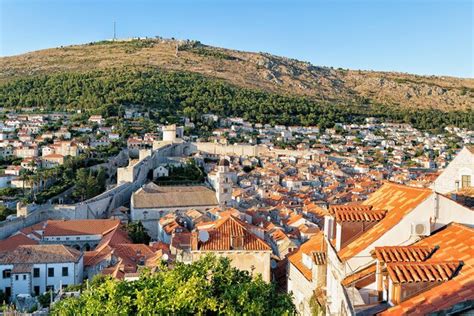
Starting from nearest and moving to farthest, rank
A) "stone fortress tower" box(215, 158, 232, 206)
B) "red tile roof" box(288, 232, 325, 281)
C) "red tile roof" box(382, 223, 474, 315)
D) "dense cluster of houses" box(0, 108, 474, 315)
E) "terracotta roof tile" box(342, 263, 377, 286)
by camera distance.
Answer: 1. "red tile roof" box(382, 223, 474, 315)
2. "dense cluster of houses" box(0, 108, 474, 315)
3. "terracotta roof tile" box(342, 263, 377, 286)
4. "red tile roof" box(288, 232, 325, 281)
5. "stone fortress tower" box(215, 158, 232, 206)

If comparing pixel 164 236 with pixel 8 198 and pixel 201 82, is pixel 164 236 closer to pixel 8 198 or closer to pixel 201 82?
pixel 8 198

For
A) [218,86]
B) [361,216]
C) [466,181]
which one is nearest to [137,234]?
[466,181]

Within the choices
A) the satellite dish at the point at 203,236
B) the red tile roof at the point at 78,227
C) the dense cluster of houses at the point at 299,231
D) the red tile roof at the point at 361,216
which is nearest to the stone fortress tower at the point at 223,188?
the dense cluster of houses at the point at 299,231

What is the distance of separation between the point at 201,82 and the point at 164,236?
75813 mm

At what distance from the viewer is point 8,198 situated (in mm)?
40719

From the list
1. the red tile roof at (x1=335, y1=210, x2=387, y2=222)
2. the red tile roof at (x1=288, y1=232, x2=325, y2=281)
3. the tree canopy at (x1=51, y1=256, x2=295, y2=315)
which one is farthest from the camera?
the red tile roof at (x1=288, y1=232, x2=325, y2=281)

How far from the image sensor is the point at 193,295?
7.72 meters

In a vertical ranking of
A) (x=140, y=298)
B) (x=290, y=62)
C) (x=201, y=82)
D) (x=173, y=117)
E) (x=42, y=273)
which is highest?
(x=290, y=62)

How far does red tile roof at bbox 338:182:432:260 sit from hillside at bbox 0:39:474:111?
106870 mm

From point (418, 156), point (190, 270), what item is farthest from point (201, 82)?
point (190, 270)

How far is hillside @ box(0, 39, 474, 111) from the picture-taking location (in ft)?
391

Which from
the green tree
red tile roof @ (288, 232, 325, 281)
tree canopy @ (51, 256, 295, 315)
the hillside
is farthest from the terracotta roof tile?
the hillside

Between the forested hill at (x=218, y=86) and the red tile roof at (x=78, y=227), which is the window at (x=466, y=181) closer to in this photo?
the red tile roof at (x=78, y=227)

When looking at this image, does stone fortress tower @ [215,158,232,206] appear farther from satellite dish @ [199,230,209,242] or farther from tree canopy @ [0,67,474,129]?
tree canopy @ [0,67,474,129]
